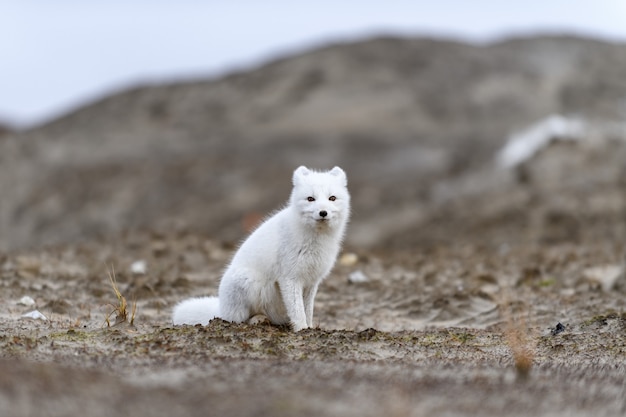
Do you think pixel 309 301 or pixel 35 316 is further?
pixel 35 316

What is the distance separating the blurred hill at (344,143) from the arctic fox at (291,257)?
71.4 feet

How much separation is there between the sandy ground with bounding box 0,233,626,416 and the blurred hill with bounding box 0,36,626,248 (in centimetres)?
1711

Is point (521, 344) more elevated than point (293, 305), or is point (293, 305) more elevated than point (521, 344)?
point (293, 305)

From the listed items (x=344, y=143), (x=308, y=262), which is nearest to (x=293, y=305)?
(x=308, y=262)

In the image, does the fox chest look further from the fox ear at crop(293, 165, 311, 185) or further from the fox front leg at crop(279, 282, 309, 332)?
the fox ear at crop(293, 165, 311, 185)

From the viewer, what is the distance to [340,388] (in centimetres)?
613

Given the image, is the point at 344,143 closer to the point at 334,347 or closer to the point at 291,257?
the point at 291,257

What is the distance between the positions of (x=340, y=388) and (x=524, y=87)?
47.7 meters

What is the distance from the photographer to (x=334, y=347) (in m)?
8.16

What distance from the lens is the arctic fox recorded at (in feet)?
29.6

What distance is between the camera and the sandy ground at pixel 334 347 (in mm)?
5758

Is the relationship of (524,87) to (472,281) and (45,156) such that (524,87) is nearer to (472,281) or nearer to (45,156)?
(45,156)

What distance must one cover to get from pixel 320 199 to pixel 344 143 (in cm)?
3971

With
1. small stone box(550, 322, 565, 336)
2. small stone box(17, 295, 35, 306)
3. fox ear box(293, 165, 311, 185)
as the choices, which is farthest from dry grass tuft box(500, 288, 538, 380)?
small stone box(17, 295, 35, 306)
